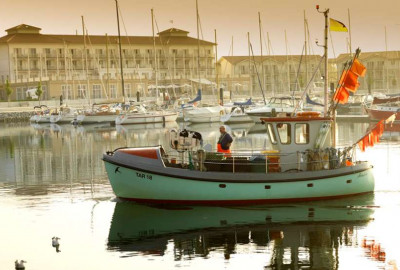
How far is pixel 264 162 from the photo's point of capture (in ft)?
88.2

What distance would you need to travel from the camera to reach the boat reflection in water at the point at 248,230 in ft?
68.3

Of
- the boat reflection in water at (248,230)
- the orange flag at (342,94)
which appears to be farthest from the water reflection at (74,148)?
the boat reflection in water at (248,230)

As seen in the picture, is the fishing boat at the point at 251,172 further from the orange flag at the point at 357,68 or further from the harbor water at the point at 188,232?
the orange flag at the point at 357,68

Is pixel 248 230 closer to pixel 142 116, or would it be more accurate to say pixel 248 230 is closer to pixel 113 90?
pixel 142 116

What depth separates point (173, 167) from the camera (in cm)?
2638

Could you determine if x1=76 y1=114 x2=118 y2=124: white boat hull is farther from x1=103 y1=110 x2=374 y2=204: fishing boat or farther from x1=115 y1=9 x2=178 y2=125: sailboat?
x1=103 y1=110 x2=374 y2=204: fishing boat

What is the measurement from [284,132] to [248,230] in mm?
5487

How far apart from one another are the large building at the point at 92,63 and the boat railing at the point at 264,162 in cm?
11281

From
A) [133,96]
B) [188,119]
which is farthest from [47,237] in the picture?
[133,96]

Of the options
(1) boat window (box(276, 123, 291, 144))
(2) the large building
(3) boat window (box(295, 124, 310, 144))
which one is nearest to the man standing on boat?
(1) boat window (box(276, 123, 291, 144))

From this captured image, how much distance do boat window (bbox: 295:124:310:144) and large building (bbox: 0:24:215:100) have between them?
112417mm

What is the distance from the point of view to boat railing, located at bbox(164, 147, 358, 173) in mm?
26516

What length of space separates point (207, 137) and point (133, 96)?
263 feet

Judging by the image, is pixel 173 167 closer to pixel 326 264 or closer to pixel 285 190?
pixel 285 190
